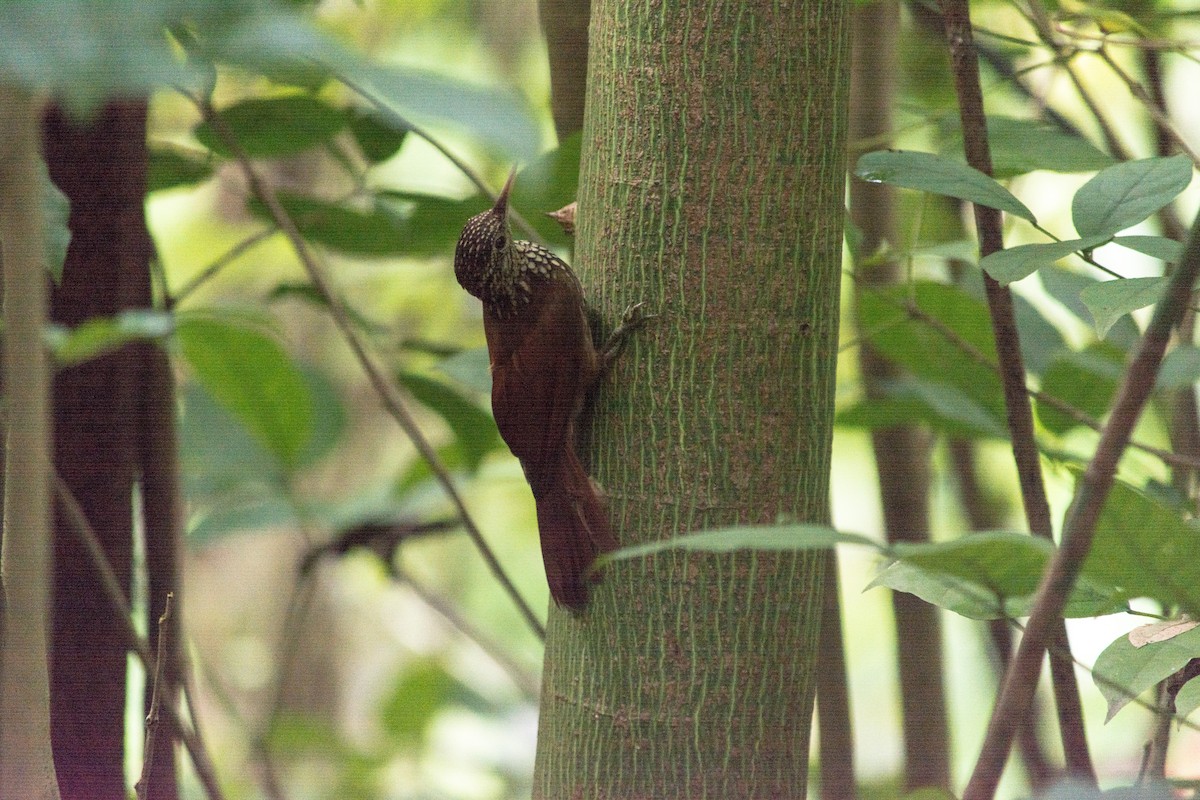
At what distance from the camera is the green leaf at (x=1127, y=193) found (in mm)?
915

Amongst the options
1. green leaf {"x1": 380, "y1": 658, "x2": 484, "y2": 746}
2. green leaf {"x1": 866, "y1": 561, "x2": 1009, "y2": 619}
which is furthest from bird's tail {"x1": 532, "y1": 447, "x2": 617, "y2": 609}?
green leaf {"x1": 380, "y1": 658, "x2": 484, "y2": 746}

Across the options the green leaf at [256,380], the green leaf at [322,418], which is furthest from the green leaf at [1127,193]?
the green leaf at [322,418]

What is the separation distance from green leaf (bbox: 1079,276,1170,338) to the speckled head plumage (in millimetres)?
715

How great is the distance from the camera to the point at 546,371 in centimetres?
116

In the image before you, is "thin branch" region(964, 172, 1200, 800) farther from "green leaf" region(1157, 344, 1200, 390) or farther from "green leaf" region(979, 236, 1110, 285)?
"green leaf" region(1157, 344, 1200, 390)

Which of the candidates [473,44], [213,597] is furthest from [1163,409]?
[213,597]

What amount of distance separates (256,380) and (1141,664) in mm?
1418

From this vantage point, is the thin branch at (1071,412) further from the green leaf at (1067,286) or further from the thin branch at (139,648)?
the thin branch at (139,648)

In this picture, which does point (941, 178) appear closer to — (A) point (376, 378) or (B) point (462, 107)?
(B) point (462, 107)

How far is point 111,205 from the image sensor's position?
4.19 feet

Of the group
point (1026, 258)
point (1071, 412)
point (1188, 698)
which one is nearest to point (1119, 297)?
point (1026, 258)

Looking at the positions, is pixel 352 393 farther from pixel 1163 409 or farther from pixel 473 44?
pixel 1163 409

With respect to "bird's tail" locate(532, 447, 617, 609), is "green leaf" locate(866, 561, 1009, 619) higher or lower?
lower

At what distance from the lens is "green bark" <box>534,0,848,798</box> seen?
2.97ft
